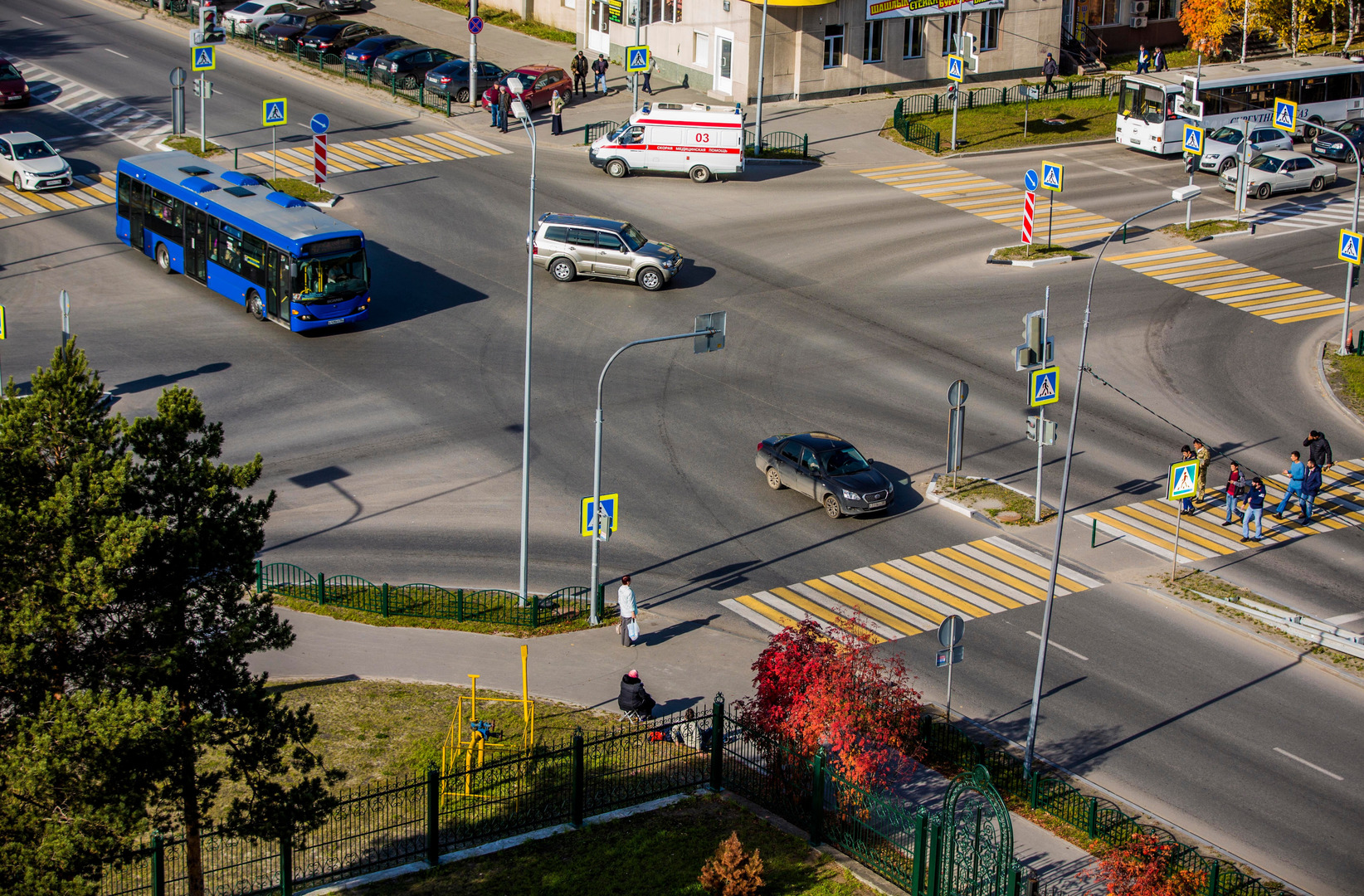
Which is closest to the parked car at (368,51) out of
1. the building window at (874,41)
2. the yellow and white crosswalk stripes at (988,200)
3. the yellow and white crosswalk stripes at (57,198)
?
the yellow and white crosswalk stripes at (57,198)

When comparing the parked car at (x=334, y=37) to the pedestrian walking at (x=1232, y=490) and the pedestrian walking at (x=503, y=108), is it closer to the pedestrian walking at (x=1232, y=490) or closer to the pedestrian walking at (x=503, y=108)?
the pedestrian walking at (x=503, y=108)

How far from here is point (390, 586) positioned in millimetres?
31156

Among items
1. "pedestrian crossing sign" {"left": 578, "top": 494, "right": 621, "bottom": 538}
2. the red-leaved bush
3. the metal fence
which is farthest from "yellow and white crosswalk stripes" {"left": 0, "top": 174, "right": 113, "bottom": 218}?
the red-leaved bush

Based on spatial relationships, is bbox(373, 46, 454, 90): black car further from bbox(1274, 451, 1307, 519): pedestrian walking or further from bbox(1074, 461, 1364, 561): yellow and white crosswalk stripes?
bbox(1274, 451, 1307, 519): pedestrian walking

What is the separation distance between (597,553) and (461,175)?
91.4 ft

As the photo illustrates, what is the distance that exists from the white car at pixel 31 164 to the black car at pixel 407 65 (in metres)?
15.9

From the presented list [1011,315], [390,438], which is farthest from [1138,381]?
[390,438]

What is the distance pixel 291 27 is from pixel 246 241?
29642mm

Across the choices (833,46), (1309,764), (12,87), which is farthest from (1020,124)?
(12,87)

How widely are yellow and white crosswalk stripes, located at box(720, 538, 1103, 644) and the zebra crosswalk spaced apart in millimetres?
38476

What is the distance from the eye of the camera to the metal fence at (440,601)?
29984 millimetres

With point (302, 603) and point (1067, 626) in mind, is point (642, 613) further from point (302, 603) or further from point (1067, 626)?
point (1067, 626)

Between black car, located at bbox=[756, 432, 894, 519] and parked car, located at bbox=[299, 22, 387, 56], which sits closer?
black car, located at bbox=[756, 432, 894, 519]

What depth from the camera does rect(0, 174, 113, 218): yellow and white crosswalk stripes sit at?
51500 mm
